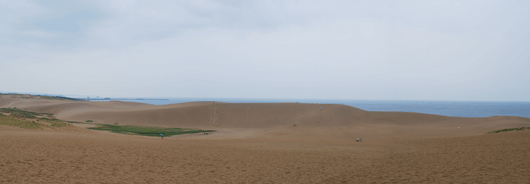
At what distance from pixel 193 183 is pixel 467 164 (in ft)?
35.0

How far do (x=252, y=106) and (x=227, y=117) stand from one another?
636 cm

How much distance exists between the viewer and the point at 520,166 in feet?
33.6

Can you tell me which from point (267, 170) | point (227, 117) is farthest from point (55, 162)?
point (227, 117)

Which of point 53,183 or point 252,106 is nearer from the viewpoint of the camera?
point 53,183

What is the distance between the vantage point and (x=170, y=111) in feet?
168

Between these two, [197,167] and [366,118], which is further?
[366,118]

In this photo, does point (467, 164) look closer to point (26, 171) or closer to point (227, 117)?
point (26, 171)

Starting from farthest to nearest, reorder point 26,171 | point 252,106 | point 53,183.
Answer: point 252,106, point 26,171, point 53,183

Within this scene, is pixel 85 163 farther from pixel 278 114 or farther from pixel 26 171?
pixel 278 114

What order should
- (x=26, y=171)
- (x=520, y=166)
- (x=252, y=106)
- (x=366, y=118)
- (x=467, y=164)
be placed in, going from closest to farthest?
(x=26, y=171), (x=520, y=166), (x=467, y=164), (x=366, y=118), (x=252, y=106)

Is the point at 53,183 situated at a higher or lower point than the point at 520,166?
lower

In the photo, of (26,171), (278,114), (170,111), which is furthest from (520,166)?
(170,111)

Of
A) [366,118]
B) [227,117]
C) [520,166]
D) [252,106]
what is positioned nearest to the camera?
[520,166]

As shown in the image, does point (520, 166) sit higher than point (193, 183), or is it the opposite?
point (520, 166)
